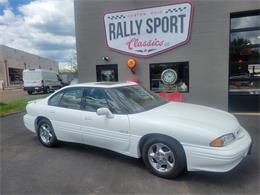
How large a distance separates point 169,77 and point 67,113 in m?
5.35

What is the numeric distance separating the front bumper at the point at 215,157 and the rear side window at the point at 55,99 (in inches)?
119

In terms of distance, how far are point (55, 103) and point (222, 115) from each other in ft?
11.4

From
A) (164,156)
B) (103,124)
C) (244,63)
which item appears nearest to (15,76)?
(244,63)

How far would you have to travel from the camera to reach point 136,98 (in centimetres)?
401

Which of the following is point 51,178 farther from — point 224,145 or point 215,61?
point 215,61

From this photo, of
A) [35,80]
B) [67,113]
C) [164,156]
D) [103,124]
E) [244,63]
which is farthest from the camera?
[35,80]

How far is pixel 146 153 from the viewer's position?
3305 millimetres

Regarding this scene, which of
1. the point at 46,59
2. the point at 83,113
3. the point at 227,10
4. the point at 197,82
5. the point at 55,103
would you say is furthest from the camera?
the point at 46,59

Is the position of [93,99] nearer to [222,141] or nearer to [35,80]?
[222,141]

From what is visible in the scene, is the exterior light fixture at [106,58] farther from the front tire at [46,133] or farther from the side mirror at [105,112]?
the side mirror at [105,112]

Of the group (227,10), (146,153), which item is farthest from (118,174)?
(227,10)

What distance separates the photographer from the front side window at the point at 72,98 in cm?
425

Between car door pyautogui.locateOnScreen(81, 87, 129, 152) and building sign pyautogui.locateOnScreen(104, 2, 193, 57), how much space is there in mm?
5049

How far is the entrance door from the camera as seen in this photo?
304 inches
